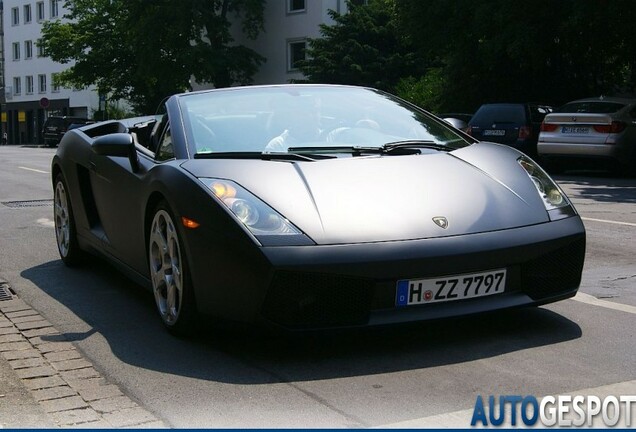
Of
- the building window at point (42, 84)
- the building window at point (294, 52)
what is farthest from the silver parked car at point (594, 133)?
the building window at point (42, 84)

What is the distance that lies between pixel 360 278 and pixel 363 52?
3710cm

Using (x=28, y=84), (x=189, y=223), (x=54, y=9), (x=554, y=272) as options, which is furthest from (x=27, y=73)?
(x=554, y=272)

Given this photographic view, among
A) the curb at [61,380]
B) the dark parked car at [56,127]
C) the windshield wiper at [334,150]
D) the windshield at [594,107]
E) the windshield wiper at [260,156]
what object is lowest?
the dark parked car at [56,127]

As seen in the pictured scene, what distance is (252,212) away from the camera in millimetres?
4504

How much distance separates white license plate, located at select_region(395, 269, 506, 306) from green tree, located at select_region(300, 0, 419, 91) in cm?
3554

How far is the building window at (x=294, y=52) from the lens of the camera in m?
50.3

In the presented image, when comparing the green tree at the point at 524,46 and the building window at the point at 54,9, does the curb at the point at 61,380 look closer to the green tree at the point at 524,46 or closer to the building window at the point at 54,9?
the green tree at the point at 524,46

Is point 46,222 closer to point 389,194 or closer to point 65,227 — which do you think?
point 65,227

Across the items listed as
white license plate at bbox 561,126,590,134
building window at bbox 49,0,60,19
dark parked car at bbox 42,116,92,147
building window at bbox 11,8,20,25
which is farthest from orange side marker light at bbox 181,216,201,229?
building window at bbox 11,8,20,25

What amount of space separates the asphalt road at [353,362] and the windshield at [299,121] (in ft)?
3.38

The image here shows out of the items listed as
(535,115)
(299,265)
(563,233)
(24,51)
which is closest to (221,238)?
(299,265)

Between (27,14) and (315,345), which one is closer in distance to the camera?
(315,345)

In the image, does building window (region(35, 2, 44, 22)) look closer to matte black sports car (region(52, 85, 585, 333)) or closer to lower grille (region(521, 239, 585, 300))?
matte black sports car (region(52, 85, 585, 333))

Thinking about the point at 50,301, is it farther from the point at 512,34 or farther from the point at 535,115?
the point at 512,34
